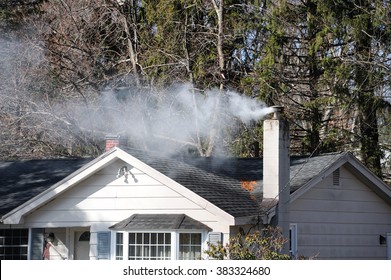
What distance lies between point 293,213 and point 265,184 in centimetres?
118

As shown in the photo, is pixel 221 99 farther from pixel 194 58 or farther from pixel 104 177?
pixel 104 177

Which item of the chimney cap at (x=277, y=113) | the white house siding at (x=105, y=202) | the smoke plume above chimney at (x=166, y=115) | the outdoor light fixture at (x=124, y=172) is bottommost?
the white house siding at (x=105, y=202)

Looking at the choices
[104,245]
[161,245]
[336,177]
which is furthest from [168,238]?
[336,177]

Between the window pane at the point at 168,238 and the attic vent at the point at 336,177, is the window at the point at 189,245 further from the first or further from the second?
the attic vent at the point at 336,177

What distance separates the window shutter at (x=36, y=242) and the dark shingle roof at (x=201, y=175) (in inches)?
33.3

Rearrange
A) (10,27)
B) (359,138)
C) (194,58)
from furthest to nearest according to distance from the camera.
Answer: (10,27), (194,58), (359,138)

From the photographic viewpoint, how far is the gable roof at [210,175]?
1680 centimetres

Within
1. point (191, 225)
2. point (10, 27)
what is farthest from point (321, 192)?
point (10, 27)

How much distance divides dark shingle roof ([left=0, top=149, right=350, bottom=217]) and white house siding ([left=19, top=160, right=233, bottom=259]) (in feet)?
1.52

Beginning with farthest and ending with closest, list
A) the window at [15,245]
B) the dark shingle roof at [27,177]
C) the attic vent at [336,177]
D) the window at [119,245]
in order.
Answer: the attic vent at [336,177], the dark shingle roof at [27,177], the window at [15,245], the window at [119,245]

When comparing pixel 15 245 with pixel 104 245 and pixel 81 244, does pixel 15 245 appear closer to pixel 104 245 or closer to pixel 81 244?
pixel 81 244

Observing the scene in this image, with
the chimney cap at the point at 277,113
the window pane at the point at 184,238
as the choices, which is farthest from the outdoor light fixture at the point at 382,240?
the window pane at the point at 184,238
